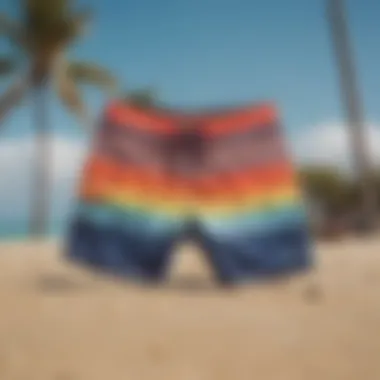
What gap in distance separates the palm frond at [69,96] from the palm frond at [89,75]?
18.9 inches

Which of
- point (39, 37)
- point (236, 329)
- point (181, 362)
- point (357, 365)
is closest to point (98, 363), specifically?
point (181, 362)

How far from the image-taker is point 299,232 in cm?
988

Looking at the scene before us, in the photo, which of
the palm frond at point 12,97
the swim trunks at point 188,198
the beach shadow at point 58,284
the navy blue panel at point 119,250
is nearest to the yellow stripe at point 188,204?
the swim trunks at point 188,198

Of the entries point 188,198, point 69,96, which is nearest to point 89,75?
point 69,96

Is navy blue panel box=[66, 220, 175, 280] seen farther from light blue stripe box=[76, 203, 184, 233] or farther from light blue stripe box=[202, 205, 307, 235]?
light blue stripe box=[202, 205, 307, 235]

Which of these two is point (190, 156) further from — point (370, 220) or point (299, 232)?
point (370, 220)

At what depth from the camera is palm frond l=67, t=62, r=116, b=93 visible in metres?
24.1

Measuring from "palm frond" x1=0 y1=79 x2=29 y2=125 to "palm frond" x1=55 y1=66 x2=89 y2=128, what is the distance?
43.5 inches

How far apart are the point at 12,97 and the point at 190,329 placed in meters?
17.6

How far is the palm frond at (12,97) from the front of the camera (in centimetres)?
2294

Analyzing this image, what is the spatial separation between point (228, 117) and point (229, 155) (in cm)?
56

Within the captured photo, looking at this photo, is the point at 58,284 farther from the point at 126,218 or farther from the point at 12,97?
the point at 12,97

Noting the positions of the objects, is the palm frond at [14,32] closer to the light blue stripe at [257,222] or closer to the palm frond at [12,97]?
the palm frond at [12,97]

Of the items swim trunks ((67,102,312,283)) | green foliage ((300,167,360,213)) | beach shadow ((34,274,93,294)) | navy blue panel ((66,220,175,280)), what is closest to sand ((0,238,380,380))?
beach shadow ((34,274,93,294))
